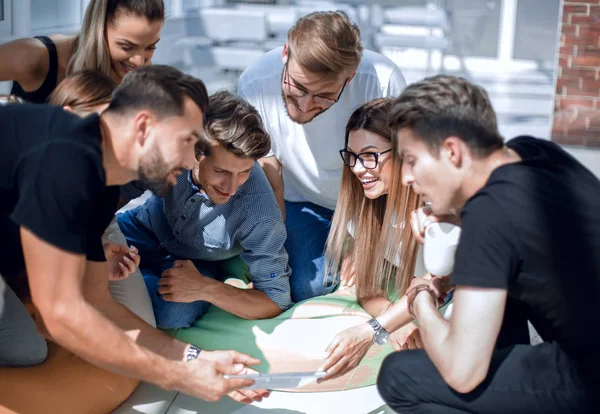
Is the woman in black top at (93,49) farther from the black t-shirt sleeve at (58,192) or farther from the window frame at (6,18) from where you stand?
the window frame at (6,18)

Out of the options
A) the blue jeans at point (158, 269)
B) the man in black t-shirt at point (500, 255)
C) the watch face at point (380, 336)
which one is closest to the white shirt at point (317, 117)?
the blue jeans at point (158, 269)

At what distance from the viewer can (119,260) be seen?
8.87 feet

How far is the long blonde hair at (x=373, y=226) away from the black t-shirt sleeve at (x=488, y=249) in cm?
93

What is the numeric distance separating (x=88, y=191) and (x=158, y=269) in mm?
1214

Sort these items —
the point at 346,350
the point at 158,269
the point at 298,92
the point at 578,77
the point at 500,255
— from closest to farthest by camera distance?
the point at 500,255 → the point at 346,350 → the point at 298,92 → the point at 158,269 → the point at 578,77

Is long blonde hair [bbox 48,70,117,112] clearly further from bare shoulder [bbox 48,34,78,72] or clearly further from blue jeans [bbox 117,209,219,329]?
blue jeans [bbox 117,209,219,329]

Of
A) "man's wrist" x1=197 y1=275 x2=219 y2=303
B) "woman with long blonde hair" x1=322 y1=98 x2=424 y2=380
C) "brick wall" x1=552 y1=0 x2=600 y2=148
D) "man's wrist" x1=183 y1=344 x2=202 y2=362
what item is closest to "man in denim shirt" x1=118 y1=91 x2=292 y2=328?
"man's wrist" x1=197 y1=275 x2=219 y2=303

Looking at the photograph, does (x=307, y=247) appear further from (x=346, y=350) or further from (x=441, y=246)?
(x=441, y=246)

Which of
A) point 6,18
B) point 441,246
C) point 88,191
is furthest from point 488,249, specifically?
point 6,18

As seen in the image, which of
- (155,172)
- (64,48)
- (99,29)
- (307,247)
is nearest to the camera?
(155,172)

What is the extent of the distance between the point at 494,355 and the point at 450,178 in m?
0.51

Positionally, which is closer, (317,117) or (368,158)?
(368,158)

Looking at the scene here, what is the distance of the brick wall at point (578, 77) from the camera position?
6348mm

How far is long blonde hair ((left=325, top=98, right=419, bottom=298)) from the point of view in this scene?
110 inches
